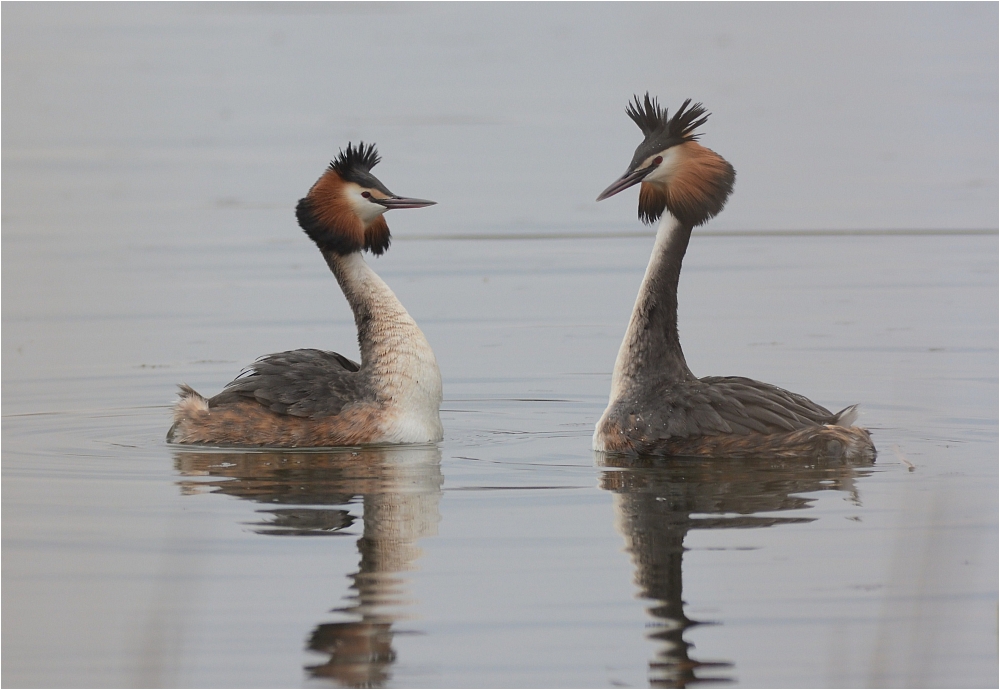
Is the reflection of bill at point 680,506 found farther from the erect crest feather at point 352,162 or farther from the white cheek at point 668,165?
the erect crest feather at point 352,162

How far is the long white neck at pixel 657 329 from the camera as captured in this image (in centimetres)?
920

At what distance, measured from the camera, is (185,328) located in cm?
1265

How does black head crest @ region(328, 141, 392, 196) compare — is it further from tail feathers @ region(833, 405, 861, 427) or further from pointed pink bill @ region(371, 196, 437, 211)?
tail feathers @ region(833, 405, 861, 427)

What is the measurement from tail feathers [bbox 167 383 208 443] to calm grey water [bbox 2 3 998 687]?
15 centimetres

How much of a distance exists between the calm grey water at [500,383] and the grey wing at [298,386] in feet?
1.05

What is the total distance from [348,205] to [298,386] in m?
1.17

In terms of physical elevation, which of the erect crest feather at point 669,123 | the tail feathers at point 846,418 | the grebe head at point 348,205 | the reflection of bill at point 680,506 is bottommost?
the reflection of bill at point 680,506

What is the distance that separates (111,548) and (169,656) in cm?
213

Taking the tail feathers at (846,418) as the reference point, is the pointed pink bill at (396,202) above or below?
above

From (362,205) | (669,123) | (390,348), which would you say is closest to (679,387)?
(669,123)

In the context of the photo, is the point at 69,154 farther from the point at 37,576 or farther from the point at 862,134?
the point at 37,576

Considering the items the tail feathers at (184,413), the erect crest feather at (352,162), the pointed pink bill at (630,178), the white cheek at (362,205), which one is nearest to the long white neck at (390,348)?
the white cheek at (362,205)

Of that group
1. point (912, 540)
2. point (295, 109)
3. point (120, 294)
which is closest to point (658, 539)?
point (912, 540)

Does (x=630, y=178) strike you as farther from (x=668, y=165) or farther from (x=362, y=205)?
(x=362, y=205)
